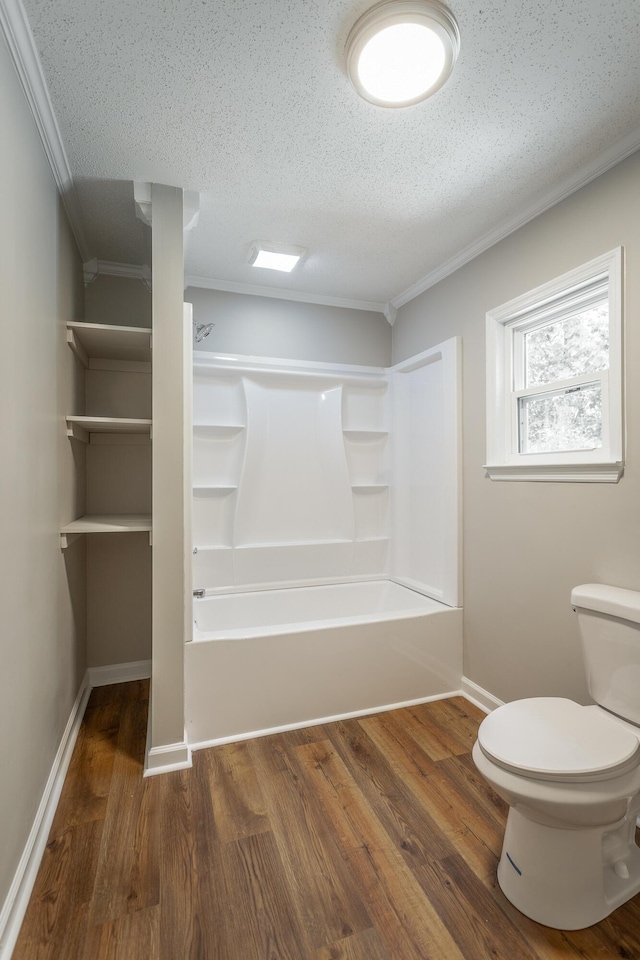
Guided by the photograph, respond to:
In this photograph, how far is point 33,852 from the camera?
1465 millimetres

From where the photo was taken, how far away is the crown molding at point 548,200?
1729 mm

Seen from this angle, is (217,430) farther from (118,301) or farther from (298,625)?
(298,625)

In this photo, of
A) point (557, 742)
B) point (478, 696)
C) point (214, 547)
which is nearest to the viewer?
point (557, 742)

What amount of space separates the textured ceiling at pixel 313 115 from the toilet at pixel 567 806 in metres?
1.71

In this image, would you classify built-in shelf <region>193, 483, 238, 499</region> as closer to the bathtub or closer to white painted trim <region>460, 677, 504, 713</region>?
the bathtub

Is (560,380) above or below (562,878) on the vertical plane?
above

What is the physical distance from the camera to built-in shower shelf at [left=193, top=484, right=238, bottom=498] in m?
3.01

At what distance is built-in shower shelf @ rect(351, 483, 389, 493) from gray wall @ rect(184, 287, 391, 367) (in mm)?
859

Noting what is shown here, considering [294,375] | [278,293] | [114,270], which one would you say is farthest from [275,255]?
[114,270]

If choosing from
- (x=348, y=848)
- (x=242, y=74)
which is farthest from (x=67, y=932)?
(x=242, y=74)

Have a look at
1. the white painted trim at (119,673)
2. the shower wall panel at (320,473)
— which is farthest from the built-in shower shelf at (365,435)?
the white painted trim at (119,673)

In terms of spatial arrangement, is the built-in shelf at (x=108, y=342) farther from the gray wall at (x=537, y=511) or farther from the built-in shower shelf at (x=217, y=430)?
the gray wall at (x=537, y=511)

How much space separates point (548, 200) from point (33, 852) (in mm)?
3071

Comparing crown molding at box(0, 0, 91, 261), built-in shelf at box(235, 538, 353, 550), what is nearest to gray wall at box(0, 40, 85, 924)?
crown molding at box(0, 0, 91, 261)
